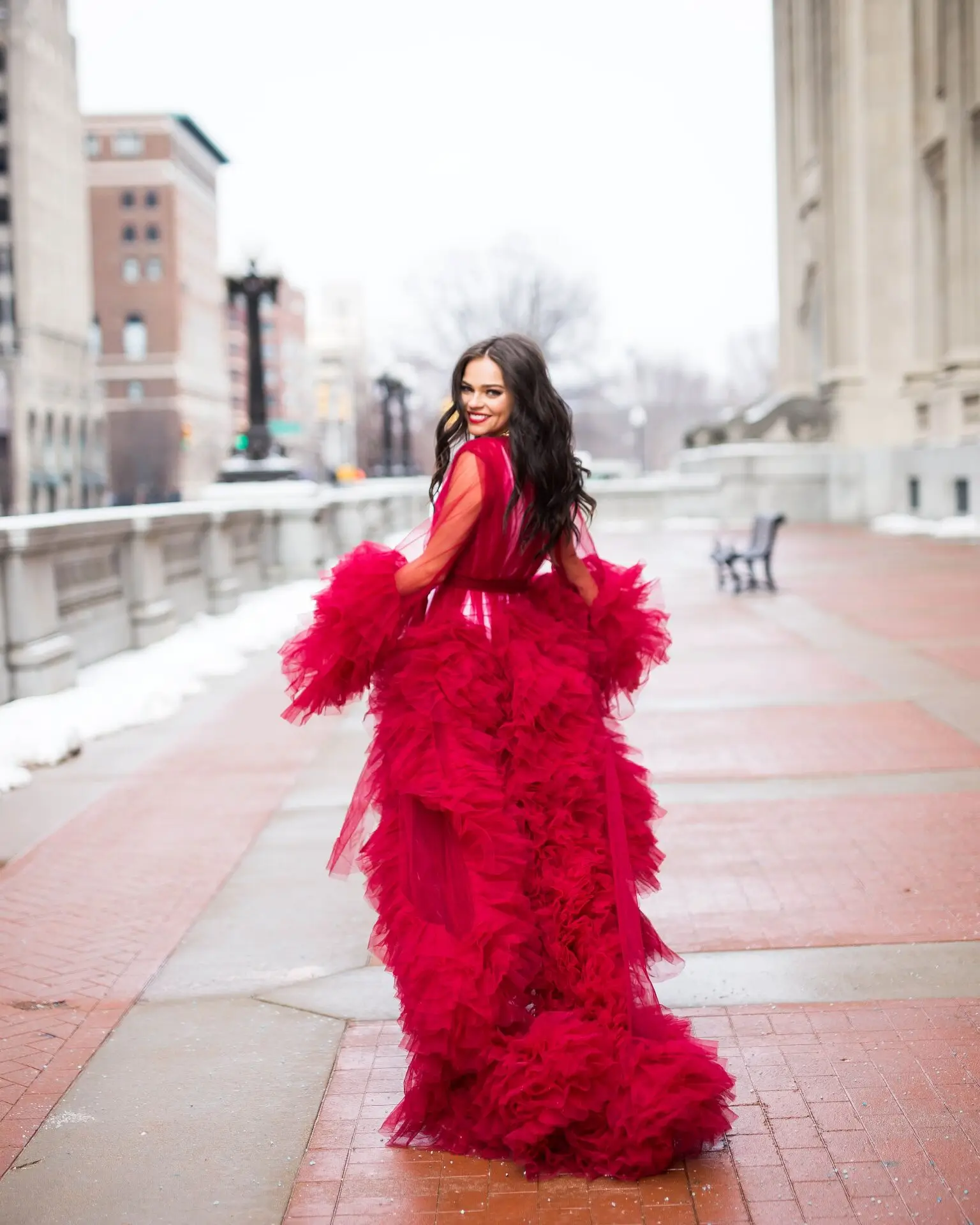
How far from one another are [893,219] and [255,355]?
59.0 ft

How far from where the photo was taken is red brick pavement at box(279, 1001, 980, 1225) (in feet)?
12.2

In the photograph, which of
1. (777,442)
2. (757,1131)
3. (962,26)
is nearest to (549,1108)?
(757,1131)

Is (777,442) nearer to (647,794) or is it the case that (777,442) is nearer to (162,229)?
(647,794)

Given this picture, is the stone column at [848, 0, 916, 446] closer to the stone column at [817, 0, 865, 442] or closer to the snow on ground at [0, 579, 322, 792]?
the stone column at [817, 0, 865, 442]

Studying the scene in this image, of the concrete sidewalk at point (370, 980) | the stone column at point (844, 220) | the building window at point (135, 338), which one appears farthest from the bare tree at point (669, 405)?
the concrete sidewalk at point (370, 980)

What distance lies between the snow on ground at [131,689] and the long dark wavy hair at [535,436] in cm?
543

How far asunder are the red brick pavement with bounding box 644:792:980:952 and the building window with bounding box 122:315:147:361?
465 feet

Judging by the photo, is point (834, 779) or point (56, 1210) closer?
point (56, 1210)

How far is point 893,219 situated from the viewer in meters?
36.0

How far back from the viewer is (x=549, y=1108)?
3818mm

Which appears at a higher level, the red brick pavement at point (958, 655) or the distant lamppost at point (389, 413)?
the distant lamppost at point (389, 413)

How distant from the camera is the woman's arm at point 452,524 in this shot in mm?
4113

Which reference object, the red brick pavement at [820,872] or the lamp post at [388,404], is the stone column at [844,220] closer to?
the lamp post at [388,404]

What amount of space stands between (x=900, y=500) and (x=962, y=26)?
375 inches
